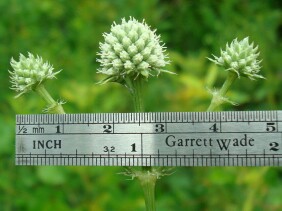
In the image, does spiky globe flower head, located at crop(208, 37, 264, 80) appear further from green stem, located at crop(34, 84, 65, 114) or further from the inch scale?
green stem, located at crop(34, 84, 65, 114)

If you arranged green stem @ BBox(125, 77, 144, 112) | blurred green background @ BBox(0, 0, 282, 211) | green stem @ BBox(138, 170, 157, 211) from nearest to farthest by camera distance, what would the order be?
green stem @ BBox(138, 170, 157, 211) → green stem @ BBox(125, 77, 144, 112) → blurred green background @ BBox(0, 0, 282, 211)

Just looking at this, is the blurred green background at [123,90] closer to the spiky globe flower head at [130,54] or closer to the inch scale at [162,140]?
the inch scale at [162,140]

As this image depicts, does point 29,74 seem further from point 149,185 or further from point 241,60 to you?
point 241,60

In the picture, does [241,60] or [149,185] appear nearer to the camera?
[149,185]

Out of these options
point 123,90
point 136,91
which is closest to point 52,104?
point 136,91

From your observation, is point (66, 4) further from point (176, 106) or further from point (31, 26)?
point (176, 106)

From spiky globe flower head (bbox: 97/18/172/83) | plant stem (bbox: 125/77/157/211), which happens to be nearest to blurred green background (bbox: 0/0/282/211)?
plant stem (bbox: 125/77/157/211)
